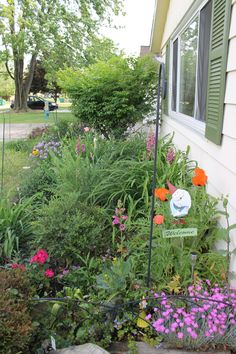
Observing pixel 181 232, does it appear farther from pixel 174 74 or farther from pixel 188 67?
pixel 174 74

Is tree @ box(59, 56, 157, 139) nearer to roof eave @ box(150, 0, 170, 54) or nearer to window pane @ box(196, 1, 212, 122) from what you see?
roof eave @ box(150, 0, 170, 54)

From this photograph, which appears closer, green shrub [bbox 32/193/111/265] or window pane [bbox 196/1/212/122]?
green shrub [bbox 32/193/111/265]

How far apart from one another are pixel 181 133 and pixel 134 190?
1.36m

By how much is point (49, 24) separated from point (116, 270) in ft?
59.2

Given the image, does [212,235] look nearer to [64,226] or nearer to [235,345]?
[235,345]

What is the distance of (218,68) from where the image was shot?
2.43m

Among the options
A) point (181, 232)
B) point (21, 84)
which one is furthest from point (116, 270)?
point (21, 84)

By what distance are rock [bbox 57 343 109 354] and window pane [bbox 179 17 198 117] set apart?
295cm

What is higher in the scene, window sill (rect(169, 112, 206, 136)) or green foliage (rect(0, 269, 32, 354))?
window sill (rect(169, 112, 206, 136))

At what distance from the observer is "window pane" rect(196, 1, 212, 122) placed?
3.22 m

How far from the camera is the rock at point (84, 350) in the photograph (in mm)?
1657

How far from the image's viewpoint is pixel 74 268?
2.41 meters

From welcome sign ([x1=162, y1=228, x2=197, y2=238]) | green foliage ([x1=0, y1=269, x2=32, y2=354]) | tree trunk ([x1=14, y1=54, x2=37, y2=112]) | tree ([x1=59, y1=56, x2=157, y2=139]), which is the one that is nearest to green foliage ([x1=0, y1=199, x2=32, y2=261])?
green foliage ([x1=0, y1=269, x2=32, y2=354])

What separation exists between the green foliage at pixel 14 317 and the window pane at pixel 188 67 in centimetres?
296
